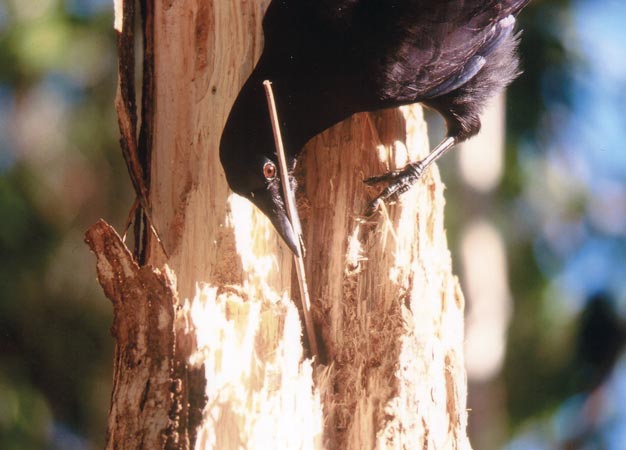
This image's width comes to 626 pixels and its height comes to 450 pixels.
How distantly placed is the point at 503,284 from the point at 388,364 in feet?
13.2

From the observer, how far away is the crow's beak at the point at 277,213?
90.4 inches

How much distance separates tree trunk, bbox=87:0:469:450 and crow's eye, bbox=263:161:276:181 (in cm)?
11

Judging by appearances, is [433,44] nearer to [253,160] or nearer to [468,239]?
[253,160]

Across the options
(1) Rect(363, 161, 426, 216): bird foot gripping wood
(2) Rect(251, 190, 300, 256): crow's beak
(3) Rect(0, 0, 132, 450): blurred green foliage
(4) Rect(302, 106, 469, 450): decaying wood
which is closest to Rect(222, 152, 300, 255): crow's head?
(2) Rect(251, 190, 300, 256): crow's beak

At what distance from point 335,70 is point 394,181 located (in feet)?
1.43

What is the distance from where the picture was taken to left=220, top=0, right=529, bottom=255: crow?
2357mm

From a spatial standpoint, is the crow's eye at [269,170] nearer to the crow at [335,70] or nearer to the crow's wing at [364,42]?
the crow at [335,70]

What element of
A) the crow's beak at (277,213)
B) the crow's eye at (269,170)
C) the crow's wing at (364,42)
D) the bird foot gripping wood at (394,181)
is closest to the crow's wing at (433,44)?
the crow's wing at (364,42)

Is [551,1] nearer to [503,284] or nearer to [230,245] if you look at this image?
[503,284]

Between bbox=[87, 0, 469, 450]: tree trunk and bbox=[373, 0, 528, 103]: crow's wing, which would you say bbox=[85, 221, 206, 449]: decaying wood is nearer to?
bbox=[87, 0, 469, 450]: tree trunk

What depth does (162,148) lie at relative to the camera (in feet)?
7.70

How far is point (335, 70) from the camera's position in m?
2.58

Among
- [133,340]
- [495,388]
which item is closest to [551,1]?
[495,388]

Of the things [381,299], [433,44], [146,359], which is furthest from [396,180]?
[146,359]
